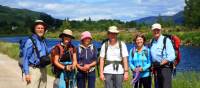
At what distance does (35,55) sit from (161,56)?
2.66 m

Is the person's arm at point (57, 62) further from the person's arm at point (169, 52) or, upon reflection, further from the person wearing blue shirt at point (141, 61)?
the person's arm at point (169, 52)

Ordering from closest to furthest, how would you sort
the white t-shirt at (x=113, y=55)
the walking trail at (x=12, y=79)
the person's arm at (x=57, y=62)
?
1. the person's arm at (x=57, y=62)
2. the white t-shirt at (x=113, y=55)
3. the walking trail at (x=12, y=79)

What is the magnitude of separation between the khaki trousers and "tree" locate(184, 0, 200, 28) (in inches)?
4131

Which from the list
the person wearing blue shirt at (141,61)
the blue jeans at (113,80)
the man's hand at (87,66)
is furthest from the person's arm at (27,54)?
the person wearing blue shirt at (141,61)

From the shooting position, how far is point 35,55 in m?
8.56

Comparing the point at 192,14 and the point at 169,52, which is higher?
the point at 169,52

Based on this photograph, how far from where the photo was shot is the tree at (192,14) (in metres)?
112

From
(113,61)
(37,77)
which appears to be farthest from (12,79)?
(37,77)

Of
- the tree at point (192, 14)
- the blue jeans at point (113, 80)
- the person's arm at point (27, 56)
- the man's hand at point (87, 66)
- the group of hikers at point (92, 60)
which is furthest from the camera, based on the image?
the tree at point (192, 14)

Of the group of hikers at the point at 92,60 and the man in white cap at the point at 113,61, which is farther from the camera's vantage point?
the man in white cap at the point at 113,61

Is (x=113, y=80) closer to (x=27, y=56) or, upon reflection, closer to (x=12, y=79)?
(x=27, y=56)

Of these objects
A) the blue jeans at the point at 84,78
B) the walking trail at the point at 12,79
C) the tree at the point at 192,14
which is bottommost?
the tree at the point at 192,14

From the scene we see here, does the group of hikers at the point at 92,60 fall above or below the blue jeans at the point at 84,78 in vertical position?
above

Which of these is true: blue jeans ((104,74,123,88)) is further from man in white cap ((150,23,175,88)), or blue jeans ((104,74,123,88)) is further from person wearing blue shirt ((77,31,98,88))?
man in white cap ((150,23,175,88))
